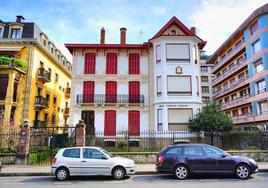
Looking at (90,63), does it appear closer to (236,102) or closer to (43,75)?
(43,75)

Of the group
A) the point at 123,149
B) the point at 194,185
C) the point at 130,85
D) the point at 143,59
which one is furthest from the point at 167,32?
the point at 194,185

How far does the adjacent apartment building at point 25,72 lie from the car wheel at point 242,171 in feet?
64.3

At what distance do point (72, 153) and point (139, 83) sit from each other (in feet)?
46.3

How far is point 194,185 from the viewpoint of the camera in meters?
8.14

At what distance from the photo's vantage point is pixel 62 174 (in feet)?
31.2

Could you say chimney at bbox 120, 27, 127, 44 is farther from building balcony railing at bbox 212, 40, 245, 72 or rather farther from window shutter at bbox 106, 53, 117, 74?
building balcony railing at bbox 212, 40, 245, 72

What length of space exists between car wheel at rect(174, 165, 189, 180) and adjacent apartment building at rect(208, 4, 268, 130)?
21.5m

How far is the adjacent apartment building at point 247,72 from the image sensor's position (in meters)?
27.4

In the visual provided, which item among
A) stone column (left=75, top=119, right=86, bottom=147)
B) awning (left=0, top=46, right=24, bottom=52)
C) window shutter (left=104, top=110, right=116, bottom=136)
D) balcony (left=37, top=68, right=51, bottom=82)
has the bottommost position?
stone column (left=75, top=119, right=86, bottom=147)

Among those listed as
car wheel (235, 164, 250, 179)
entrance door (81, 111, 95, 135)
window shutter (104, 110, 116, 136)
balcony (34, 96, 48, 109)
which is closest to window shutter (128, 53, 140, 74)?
window shutter (104, 110, 116, 136)

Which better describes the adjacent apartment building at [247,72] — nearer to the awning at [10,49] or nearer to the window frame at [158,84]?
the window frame at [158,84]

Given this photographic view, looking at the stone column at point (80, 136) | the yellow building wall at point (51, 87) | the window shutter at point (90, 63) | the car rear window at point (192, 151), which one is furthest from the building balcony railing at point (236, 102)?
the yellow building wall at point (51, 87)

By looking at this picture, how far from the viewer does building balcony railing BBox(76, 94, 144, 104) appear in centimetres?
2205

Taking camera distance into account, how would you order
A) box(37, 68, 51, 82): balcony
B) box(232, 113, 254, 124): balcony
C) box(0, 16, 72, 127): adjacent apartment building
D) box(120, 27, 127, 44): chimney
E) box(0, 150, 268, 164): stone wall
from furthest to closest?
box(232, 113, 254, 124): balcony → box(37, 68, 51, 82): balcony → box(120, 27, 127, 44): chimney → box(0, 16, 72, 127): adjacent apartment building → box(0, 150, 268, 164): stone wall
